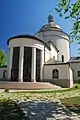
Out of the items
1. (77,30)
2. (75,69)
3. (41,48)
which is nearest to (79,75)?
(75,69)

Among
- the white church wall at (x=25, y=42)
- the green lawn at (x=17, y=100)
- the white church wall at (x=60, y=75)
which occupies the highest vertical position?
the white church wall at (x=25, y=42)

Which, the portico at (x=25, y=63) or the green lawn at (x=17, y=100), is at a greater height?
the portico at (x=25, y=63)

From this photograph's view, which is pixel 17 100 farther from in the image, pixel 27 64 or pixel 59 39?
pixel 59 39

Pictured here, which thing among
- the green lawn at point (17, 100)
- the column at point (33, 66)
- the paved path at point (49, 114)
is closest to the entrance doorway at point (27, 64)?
the column at point (33, 66)

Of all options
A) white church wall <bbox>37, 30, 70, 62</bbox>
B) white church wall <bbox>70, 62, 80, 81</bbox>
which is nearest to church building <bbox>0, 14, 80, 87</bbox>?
white church wall <bbox>70, 62, 80, 81</bbox>

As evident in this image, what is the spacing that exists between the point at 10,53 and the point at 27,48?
3057 millimetres

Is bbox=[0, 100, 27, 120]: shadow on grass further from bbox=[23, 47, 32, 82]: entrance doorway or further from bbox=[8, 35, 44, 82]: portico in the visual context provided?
bbox=[23, 47, 32, 82]: entrance doorway

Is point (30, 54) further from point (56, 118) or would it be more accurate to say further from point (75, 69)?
point (56, 118)

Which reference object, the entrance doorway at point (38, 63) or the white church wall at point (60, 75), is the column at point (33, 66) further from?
the white church wall at point (60, 75)

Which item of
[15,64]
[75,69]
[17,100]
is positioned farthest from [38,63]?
[17,100]

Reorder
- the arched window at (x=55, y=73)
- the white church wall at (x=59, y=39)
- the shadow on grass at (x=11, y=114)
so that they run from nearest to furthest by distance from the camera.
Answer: the shadow on grass at (x=11, y=114) → the arched window at (x=55, y=73) → the white church wall at (x=59, y=39)

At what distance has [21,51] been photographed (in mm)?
27109

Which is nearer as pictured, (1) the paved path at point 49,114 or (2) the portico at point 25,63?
(1) the paved path at point 49,114

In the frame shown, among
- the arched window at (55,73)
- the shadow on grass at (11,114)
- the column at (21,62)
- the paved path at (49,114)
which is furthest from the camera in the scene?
the arched window at (55,73)
